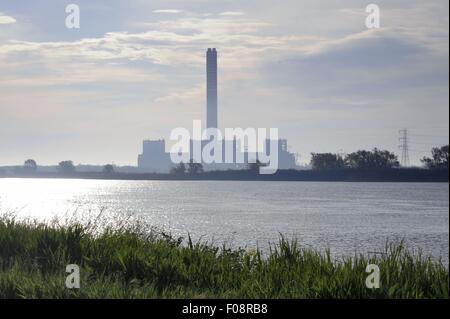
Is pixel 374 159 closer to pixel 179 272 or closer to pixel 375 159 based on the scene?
pixel 375 159

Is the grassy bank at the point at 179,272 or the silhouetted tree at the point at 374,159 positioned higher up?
the silhouetted tree at the point at 374,159

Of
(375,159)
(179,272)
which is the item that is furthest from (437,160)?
(179,272)

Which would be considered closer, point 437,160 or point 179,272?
point 179,272

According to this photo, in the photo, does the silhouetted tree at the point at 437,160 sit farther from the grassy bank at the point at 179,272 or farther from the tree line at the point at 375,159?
the grassy bank at the point at 179,272

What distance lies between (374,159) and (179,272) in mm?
179393

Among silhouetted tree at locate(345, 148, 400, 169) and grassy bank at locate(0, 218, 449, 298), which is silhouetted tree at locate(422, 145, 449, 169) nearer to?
silhouetted tree at locate(345, 148, 400, 169)

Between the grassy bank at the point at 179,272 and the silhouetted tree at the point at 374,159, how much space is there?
173 meters

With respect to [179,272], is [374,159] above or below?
above

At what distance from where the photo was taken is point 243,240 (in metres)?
46.8

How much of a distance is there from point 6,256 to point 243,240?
3276cm

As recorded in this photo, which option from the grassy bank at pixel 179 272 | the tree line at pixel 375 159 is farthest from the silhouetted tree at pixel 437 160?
the grassy bank at pixel 179 272

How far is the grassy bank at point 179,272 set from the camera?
36.0 ft

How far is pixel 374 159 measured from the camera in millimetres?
186625
